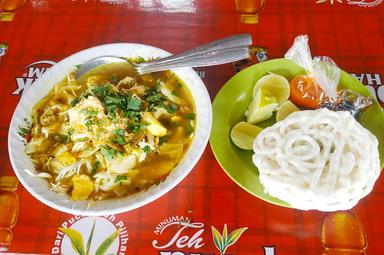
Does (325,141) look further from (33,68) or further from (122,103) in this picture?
(33,68)

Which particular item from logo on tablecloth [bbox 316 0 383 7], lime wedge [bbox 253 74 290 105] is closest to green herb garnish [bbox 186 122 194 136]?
lime wedge [bbox 253 74 290 105]

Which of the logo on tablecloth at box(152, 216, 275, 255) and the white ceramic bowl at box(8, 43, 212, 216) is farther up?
the white ceramic bowl at box(8, 43, 212, 216)

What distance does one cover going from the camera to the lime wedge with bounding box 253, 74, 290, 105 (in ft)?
5.90

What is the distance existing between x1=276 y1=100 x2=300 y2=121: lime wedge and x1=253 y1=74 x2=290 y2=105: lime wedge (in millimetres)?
45

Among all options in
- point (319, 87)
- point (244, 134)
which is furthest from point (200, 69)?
point (319, 87)

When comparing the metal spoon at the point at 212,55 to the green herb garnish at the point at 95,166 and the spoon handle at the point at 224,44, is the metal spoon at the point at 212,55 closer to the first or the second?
the spoon handle at the point at 224,44

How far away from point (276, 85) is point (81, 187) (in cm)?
95

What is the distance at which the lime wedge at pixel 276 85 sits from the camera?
1.80 metres

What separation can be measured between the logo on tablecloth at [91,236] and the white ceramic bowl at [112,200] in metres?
0.14

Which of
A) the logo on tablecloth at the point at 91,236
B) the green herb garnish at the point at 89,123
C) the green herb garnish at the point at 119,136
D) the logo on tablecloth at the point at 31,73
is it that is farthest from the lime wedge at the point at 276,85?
the logo on tablecloth at the point at 31,73

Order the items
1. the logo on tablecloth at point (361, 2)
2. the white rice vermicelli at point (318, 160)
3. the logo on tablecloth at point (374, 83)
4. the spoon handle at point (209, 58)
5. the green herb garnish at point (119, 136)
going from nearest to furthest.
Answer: the white rice vermicelli at point (318, 160) < the green herb garnish at point (119, 136) < the spoon handle at point (209, 58) < the logo on tablecloth at point (374, 83) < the logo on tablecloth at point (361, 2)

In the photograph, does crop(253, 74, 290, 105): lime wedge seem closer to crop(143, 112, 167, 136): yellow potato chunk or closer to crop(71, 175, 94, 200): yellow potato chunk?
crop(143, 112, 167, 136): yellow potato chunk

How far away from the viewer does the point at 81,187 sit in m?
1.55

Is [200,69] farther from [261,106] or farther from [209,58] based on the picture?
[261,106]
